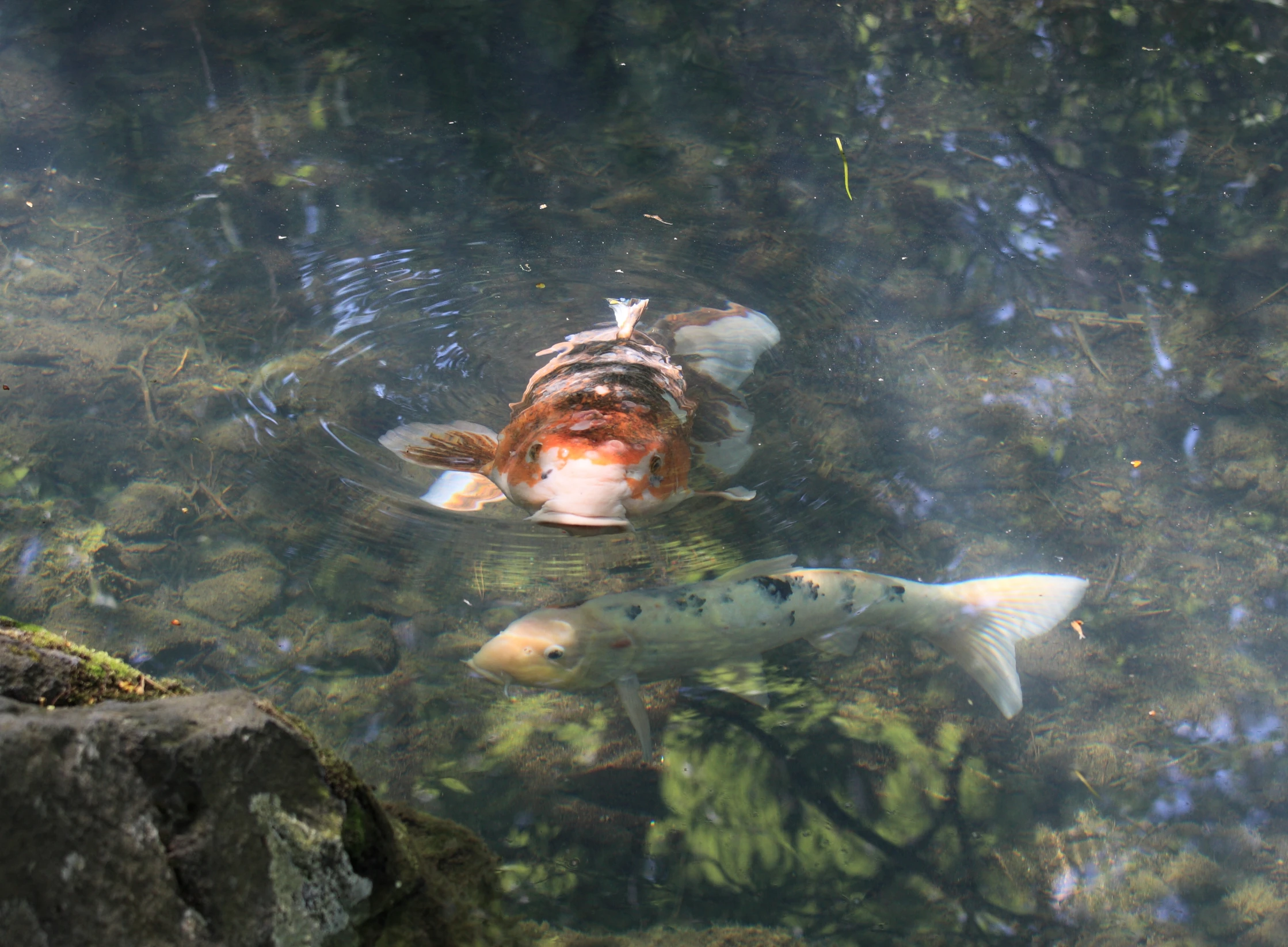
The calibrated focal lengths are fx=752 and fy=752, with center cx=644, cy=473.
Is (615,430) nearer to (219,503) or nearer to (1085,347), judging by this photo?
(219,503)

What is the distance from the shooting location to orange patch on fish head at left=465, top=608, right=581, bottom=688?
11.4 feet

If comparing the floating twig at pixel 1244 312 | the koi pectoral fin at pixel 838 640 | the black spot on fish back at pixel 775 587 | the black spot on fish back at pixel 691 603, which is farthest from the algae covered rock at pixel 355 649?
the floating twig at pixel 1244 312

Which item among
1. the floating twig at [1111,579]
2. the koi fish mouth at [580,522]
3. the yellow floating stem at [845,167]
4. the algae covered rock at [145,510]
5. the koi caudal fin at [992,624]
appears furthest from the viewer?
the yellow floating stem at [845,167]

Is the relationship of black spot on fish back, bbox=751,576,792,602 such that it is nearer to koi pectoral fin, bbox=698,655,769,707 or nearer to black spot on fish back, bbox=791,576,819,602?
black spot on fish back, bbox=791,576,819,602

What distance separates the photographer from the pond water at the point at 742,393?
338cm

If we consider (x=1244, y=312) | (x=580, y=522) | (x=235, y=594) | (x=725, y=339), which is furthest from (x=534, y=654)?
(x=1244, y=312)

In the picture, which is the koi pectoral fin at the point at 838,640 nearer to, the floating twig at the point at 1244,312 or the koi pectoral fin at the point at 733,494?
the koi pectoral fin at the point at 733,494

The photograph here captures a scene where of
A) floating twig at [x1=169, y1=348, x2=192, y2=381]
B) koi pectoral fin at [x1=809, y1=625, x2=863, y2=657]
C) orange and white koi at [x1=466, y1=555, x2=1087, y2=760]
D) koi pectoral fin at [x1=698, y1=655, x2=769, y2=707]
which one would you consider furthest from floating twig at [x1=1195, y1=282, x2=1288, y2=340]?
floating twig at [x1=169, y1=348, x2=192, y2=381]

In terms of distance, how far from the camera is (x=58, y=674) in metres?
1.44

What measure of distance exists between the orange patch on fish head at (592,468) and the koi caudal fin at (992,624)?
1624mm

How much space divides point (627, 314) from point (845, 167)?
10.8 ft

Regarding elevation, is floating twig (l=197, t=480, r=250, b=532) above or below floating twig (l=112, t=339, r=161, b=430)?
below

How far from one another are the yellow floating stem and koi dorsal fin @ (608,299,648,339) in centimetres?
260

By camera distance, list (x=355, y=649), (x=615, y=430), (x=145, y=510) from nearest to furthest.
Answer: (x=615, y=430), (x=355, y=649), (x=145, y=510)
